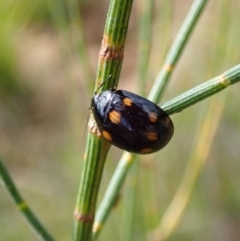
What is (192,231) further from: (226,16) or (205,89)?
(205,89)

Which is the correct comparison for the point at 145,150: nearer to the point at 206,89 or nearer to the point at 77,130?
the point at 206,89

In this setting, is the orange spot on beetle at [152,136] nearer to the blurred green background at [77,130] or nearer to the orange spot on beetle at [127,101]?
the orange spot on beetle at [127,101]

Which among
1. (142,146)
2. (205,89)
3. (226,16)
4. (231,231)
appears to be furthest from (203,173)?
(205,89)

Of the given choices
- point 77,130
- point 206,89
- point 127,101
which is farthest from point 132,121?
point 77,130

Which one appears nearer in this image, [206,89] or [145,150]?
[206,89]

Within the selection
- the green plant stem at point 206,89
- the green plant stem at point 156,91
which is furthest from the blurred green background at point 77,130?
the green plant stem at point 206,89
